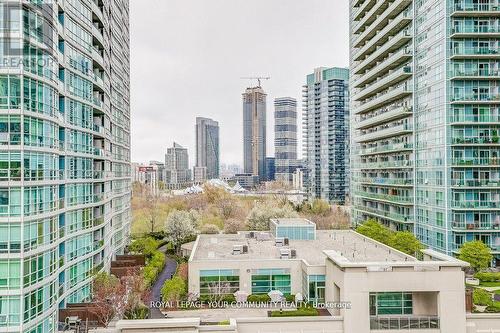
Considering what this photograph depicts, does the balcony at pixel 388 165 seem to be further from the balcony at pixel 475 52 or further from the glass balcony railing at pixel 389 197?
the balcony at pixel 475 52

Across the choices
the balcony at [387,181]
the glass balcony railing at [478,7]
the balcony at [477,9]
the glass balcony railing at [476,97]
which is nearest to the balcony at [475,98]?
the glass balcony railing at [476,97]

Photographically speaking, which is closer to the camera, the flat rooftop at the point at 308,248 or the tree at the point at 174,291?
the tree at the point at 174,291

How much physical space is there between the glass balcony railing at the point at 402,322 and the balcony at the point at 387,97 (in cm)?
3288

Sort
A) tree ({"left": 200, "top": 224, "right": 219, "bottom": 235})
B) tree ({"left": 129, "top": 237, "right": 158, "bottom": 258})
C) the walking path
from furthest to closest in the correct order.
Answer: tree ({"left": 200, "top": 224, "right": 219, "bottom": 235}) < tree ({"left": 129, "top": 237, "right": 158, "bottom": 258}) < the walking path

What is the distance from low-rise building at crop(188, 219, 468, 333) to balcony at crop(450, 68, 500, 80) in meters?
19.4

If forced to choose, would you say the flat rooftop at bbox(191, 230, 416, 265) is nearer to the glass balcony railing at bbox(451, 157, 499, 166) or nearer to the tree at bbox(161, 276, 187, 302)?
the tree at bbox(161, 276, 187, 302)

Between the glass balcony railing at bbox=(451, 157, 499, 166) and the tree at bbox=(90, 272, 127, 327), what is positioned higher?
the glass balcony railing at bbox=(451, 157, 499, 166)

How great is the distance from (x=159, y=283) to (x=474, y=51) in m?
39.0

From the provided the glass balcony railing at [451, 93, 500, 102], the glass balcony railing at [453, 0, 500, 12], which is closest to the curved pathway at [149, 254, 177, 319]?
the glass balcony railing at [451, 93, 500, 102]

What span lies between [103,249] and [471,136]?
37802 millimetres

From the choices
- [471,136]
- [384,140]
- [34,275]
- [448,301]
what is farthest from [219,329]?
[384,140]

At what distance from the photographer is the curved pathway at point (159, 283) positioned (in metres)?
30.1

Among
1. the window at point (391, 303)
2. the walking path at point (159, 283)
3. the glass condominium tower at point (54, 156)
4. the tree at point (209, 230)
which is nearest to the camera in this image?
the glass condominium tower at point (54, 156)

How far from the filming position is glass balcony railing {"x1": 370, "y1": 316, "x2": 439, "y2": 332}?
86.6ft
